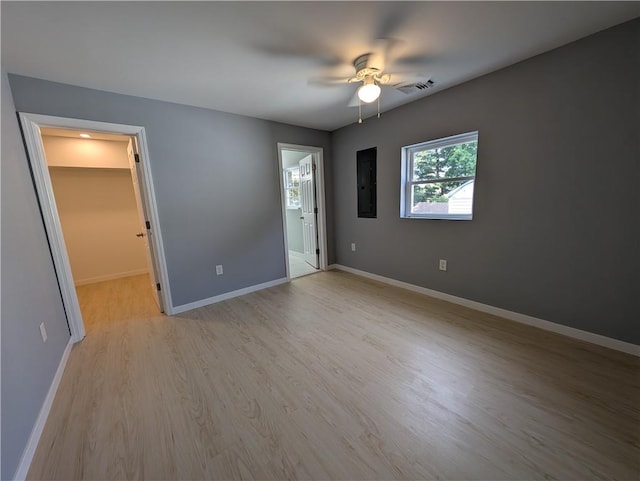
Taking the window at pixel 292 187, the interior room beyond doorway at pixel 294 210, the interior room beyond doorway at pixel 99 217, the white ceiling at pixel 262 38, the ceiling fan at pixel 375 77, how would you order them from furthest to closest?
the window at pixel 292 187 < the interior room beyond doorway at pixel 294 210 < the interior room beyond doorway at pixel 99 217 < the ceiling fan at pixel 375 77 < the white ceiling at pixel 262 38

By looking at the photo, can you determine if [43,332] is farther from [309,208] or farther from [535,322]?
[535,322]

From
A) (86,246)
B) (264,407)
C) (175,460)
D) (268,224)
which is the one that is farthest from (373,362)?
(86,246)

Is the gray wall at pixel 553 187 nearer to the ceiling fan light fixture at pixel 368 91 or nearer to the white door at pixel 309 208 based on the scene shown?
the ceiling fan light fixture at pixel 368 91

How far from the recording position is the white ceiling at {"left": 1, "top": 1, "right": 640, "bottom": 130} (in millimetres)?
1427

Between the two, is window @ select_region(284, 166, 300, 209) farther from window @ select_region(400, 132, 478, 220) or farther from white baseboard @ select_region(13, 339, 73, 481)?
white baseboard @ select_region(13, 339, 73, 481)

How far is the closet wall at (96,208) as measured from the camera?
372 cm

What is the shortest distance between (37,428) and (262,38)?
273cm

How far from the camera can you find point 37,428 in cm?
140

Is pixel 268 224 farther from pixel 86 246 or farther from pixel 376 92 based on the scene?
pixel 86 246

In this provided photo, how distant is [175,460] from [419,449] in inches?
48.3

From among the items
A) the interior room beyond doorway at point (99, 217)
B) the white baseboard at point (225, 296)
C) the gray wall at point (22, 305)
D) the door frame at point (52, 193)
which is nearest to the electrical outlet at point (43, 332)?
the gray wall at point (22, 305)

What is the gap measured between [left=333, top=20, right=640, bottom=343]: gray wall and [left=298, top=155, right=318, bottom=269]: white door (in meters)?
1.67

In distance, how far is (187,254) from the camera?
9.66ft

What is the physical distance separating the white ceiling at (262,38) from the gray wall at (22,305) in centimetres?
69
